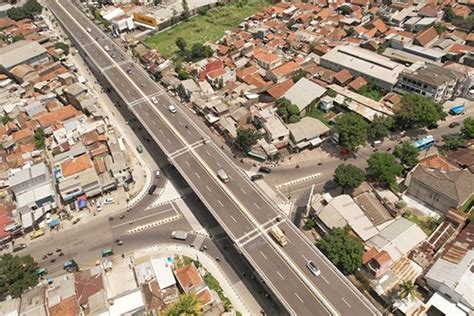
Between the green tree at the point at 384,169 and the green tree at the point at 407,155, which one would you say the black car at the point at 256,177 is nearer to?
the green tree at the point at 384,169

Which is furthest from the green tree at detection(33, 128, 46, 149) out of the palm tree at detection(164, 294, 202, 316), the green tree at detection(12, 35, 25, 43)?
the green tree at detection(12, 35, 25, 43)

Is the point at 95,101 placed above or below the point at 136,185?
above

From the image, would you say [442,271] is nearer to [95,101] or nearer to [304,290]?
[304,290]

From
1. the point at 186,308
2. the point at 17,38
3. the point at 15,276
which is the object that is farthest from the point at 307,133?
the point at 17,38

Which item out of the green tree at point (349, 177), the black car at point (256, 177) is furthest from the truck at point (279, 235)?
the black car at point (256, 177)

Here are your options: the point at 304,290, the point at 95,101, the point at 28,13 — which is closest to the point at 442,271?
the point at 304,290

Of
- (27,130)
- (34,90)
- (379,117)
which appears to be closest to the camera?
(379,117)
